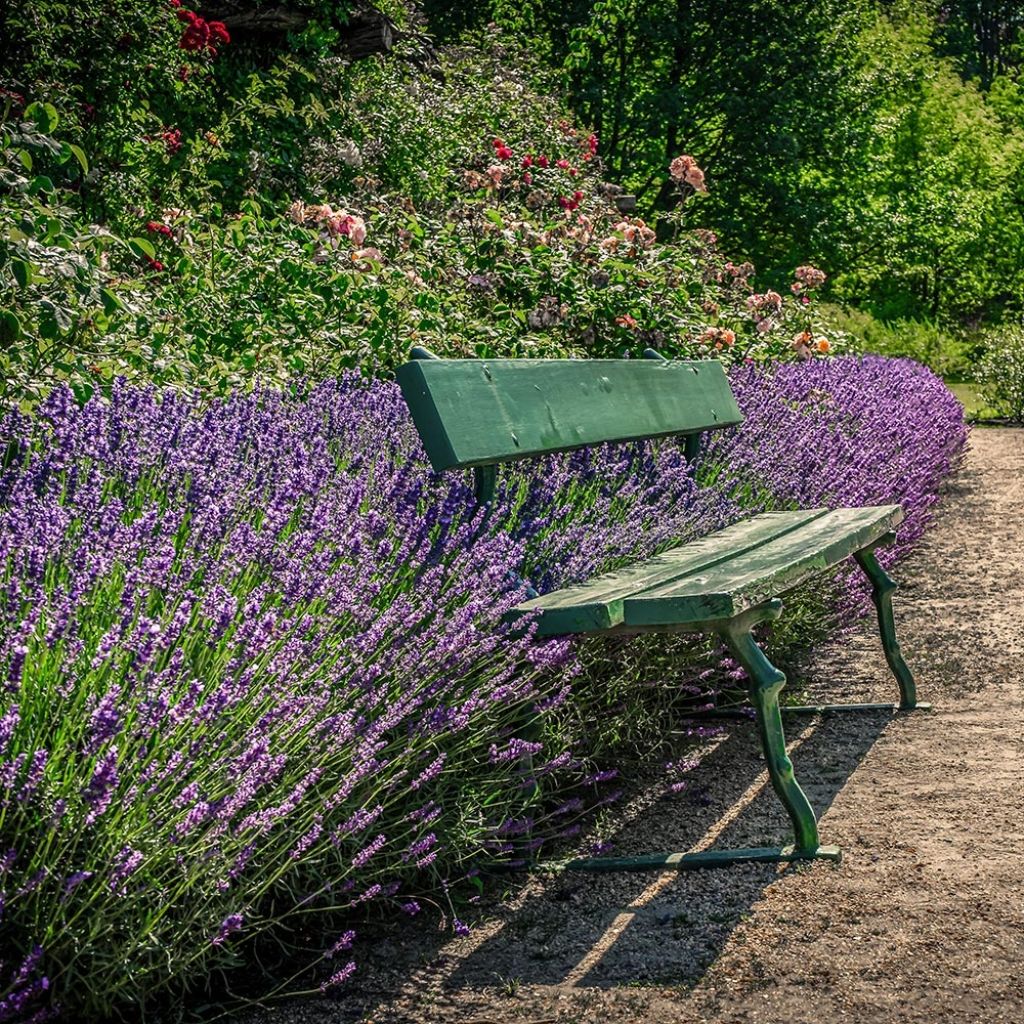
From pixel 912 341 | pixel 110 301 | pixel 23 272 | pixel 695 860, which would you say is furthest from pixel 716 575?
pixel 912 341

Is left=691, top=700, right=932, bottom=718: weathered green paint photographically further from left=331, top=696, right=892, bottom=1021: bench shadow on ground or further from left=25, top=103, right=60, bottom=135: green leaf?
left=25, top=103, right=60, bottom=135: green leaf

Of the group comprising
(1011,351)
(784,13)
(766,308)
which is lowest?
(1011,351)

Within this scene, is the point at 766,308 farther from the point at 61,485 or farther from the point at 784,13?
the point at 784,13

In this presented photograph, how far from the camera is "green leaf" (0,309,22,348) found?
3561 mm

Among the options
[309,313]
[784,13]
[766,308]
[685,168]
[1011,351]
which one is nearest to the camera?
[309,313]

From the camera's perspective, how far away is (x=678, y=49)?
21484 mm

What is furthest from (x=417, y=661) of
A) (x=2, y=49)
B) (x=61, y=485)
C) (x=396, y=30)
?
(x=396, y=30)

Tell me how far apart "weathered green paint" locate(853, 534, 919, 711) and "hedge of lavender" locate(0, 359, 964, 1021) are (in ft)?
2.60

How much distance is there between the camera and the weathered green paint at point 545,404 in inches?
133

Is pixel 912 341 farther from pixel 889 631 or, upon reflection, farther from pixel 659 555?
pixel 659 555

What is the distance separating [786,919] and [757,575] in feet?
2.50

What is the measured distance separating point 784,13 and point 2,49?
49.5 ft

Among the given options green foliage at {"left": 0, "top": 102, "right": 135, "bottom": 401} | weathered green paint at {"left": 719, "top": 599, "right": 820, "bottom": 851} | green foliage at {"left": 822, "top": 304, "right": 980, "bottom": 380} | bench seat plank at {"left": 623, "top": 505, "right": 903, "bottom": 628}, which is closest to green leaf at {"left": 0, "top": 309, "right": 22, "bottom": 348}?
green foliage at {"left": 0, "top": 102, "right": 135, "bottom": 401}

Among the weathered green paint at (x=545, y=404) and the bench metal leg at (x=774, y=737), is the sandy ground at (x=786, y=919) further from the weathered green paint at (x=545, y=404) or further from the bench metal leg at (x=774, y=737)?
the weathered green paint at (x=545, y=404)
